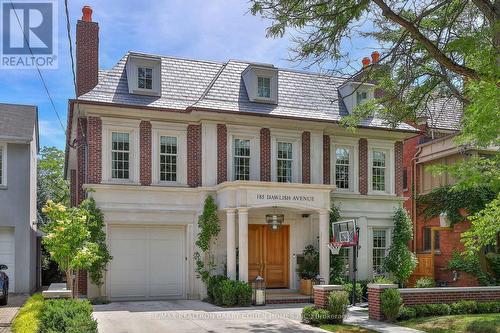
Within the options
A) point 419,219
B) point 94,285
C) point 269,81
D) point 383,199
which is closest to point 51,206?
point 94,285

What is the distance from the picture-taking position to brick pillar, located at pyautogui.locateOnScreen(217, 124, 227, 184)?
65.9 ft

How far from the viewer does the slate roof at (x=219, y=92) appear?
1973 centimetres

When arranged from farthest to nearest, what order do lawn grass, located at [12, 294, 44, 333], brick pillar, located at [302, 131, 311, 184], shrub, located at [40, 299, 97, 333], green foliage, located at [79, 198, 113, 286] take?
brick pillar, located at [302, 131, 311, 184] < green foliage, located at [79, 198, 113, 286] < lawn grass, located at [12, 294, 44, 333] < shrub, located at [40, 299, 97, 333]

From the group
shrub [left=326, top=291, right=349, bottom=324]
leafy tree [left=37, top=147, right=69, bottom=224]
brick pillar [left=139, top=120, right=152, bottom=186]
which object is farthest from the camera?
leafy tree [left=37, top=147, right=69, bottom=224]

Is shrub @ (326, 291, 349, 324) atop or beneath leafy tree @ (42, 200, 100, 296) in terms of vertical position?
beneath

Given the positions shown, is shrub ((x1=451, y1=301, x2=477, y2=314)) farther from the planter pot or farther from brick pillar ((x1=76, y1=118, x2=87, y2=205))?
brick pillar ((x1=76, y1=118, x2=87, y2=205))

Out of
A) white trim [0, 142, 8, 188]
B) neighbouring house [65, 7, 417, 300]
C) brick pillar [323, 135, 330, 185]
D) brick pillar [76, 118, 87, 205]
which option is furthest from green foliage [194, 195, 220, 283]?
white trim [0, 142, 8, 188]

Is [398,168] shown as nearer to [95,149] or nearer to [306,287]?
[306,287]

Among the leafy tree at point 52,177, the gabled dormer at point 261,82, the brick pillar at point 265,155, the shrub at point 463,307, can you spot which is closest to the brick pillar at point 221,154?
the brick pillar at point 265,155

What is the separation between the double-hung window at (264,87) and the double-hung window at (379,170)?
521cm

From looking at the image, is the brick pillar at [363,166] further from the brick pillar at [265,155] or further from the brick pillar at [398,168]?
the brick pillar at [265,155]

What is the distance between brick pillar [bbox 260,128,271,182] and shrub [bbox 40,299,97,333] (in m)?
10.4

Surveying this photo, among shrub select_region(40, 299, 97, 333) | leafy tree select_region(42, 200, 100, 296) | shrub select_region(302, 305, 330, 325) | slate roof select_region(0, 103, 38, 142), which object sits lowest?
shrub select_region(302, 305, 330, 325)

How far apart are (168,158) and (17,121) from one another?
8619mm
